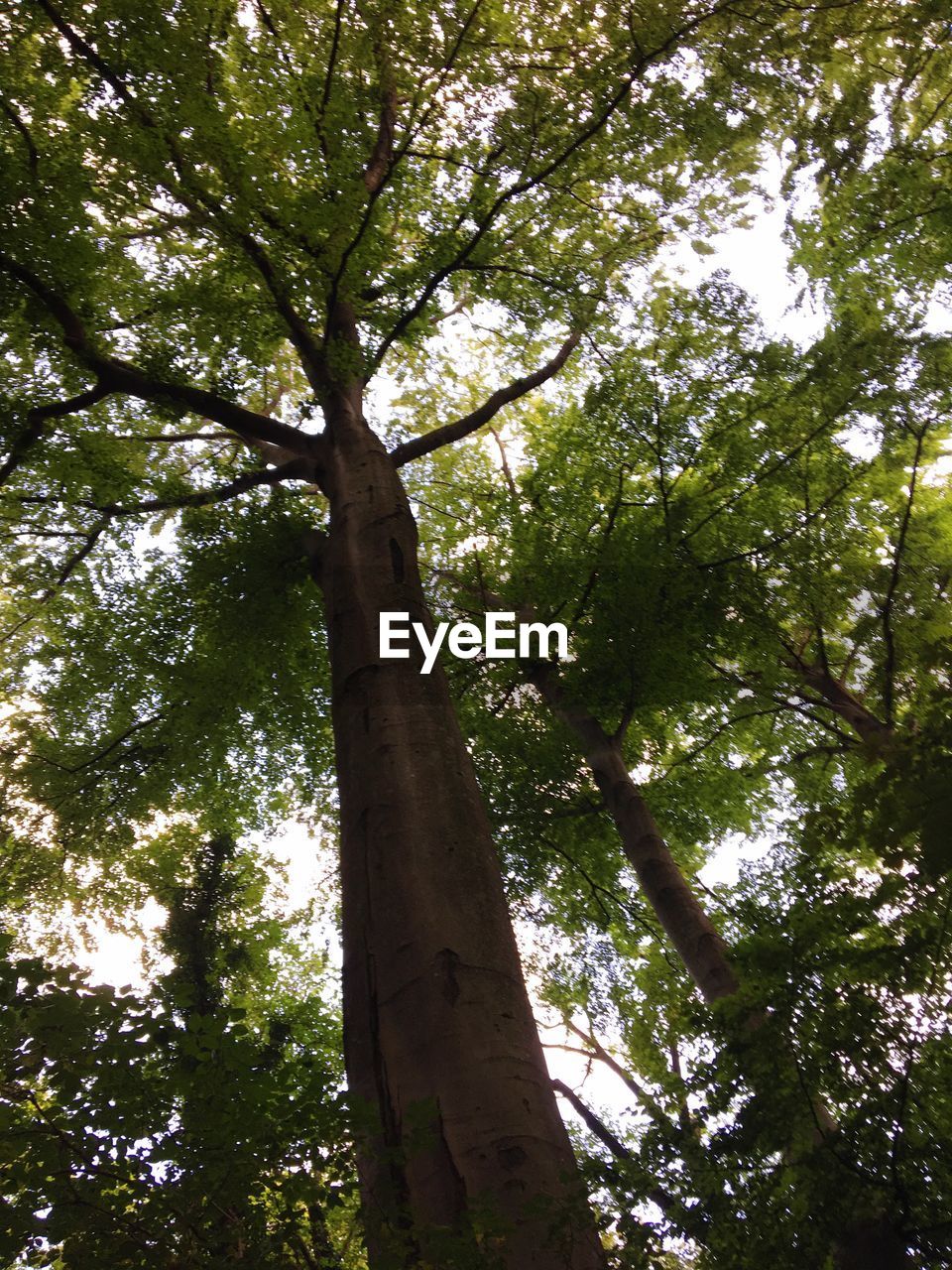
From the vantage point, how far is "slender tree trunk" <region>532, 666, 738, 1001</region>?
654cm

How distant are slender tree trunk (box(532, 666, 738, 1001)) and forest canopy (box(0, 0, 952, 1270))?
0.18 ft

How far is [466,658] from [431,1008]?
21.3ft

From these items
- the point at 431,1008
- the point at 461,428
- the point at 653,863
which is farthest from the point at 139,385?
the point at 653,863

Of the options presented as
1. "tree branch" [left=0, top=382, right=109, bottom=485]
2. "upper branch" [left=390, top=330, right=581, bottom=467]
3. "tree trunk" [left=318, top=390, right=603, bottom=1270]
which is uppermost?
"upper branch" [left=390, top=330, right=581, bottom=467]

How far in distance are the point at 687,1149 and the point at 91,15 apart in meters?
7.77

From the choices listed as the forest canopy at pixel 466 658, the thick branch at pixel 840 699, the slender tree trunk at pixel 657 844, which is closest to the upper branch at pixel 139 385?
the forest canopy at pixel 466 658

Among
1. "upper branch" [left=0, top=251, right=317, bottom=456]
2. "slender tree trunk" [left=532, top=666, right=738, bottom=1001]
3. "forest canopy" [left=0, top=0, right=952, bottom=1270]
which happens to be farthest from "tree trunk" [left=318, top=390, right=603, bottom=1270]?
"slender tree trunk" [left=532, top=666, right=738, bottom=1001]

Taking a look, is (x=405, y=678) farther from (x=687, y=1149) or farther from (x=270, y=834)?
(x=270, y=834)

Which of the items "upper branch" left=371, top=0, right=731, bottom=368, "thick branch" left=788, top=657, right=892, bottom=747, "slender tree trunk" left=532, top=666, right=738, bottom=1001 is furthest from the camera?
"thick branch" left=788, top=657, right=892, bottom=747

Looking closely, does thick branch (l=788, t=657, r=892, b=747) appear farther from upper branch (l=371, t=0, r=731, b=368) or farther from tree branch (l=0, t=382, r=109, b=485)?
tree branch (l=0, t=382, r=109, b=485)

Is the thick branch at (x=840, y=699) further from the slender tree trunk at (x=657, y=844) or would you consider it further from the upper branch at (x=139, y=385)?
the upper branch at (x=139, y=385)

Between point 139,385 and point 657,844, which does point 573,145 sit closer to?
point 139,385

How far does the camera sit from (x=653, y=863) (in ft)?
24.1

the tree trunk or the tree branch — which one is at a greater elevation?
the tree branch
